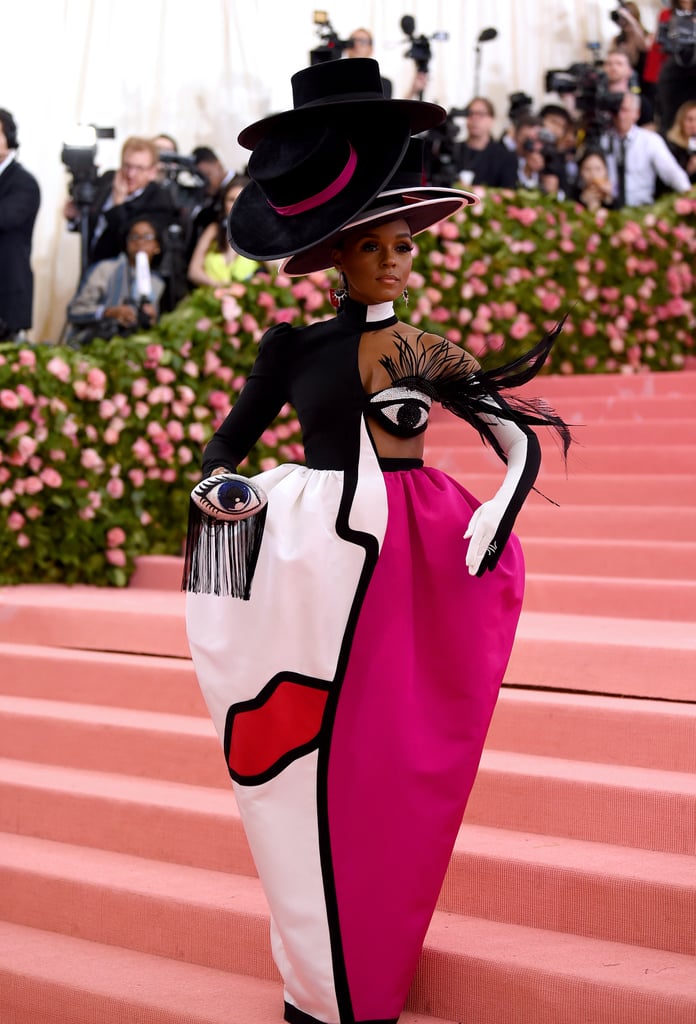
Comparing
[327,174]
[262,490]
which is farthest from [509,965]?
[327,174]

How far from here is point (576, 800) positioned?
9.66 feet

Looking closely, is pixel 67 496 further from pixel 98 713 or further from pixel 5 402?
pixel 98 713

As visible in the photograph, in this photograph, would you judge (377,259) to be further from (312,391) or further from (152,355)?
(152,355)

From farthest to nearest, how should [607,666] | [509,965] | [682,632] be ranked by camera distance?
[682,632] → [607,666] → [509,965]

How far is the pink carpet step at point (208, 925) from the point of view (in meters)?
2.48

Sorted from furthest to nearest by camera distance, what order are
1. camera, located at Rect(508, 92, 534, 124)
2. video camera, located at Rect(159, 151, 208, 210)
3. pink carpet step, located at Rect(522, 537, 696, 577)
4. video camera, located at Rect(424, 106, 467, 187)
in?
camera, located at Rect(508, 92, 534, 124)
video camera, located at Rect(424, 106, 467, 187)
video camera, located at Rect(159, 151, 208, 210)
pink carpet step, located at Rect(522, 537, 696, 577)

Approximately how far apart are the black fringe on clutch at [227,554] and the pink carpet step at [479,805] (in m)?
1.14

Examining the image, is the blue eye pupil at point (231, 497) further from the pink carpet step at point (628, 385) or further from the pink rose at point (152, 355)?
the pink carpet step at point (628, 385)

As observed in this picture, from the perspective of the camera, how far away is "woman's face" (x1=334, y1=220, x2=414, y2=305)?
2.22 metres

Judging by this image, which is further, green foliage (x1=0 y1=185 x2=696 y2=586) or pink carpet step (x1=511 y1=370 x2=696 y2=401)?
pink carpet step (x1=511 y1=370 x2=696 y2=401)

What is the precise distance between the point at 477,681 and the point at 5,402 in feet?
9.85

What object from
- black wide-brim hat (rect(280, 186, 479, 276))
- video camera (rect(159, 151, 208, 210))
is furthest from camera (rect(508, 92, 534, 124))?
black wide-brim hat (rect(280, 186, 479, 276))

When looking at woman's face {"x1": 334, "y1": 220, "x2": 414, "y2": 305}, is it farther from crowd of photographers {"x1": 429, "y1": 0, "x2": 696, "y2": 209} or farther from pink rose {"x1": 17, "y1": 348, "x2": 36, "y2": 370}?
crowd of photographers {"x1": 429, "y1": 0, "x2": 696, "y2": 209}

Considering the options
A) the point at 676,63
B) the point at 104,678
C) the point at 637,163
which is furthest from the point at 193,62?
the point at 104,678
